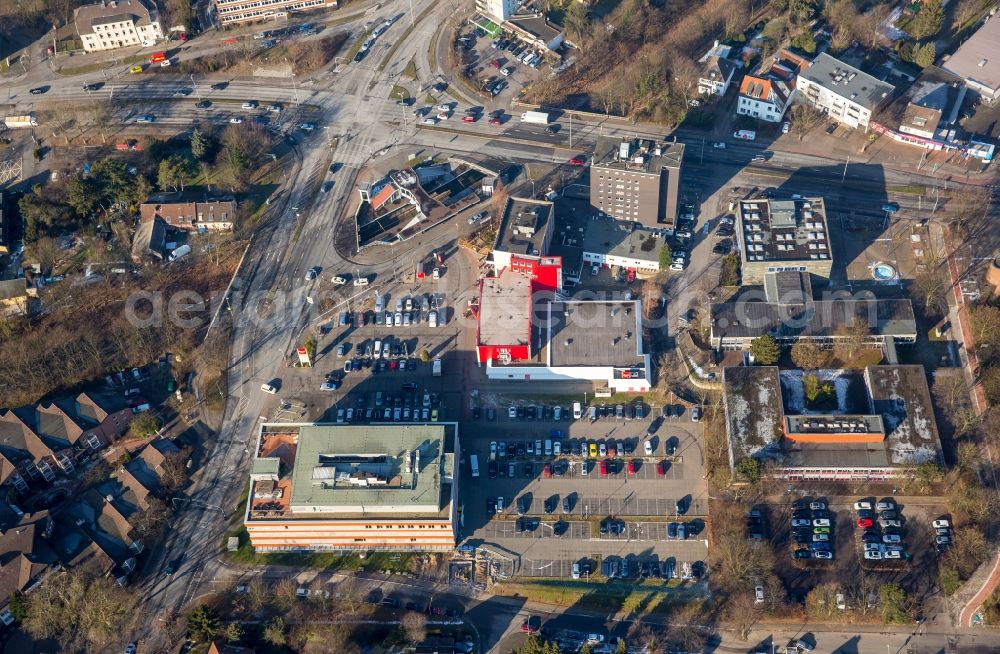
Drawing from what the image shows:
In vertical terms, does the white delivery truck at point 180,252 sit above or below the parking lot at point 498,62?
below

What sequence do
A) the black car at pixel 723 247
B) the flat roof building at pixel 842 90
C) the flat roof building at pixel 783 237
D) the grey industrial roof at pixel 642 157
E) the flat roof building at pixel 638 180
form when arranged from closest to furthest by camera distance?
1. the flat roof building at pixel 783 237
2. the grey industrial roof at pixel 642 157
3. the flat roof building at pixel 638 180
4. the black car at pixel 723 247
5. the flat roof building at pixel 842 90

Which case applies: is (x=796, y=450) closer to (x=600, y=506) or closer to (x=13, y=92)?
(x=600, y=506)

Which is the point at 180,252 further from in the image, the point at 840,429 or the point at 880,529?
the point at 880,529

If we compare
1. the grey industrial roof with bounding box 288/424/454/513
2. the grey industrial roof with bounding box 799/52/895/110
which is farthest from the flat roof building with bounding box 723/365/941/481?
the grey industrial roof with bounding box 799/52/895/110

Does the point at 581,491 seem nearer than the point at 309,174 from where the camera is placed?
Yes

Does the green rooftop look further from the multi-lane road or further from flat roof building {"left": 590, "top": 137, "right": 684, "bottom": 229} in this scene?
flat roof building {"left": 590, "top": 137, "right": 684, "bottom": 229}

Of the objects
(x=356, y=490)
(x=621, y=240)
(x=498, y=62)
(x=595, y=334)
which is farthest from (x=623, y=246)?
(x=356, y=490)

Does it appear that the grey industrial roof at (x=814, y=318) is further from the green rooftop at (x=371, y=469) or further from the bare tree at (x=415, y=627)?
the bare tree at (x=415, y=627)

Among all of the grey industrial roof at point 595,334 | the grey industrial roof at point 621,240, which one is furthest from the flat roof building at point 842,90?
the grey industrial roof at point 595,334
